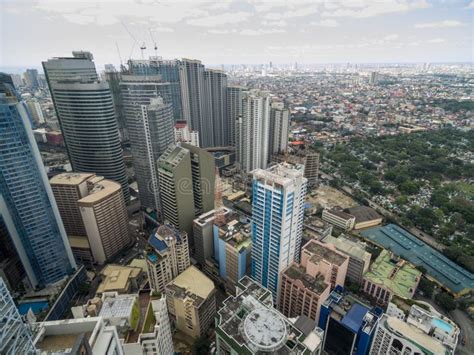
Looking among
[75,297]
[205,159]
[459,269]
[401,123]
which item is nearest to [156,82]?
[205,159]

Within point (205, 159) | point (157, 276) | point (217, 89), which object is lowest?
point (157, 276)

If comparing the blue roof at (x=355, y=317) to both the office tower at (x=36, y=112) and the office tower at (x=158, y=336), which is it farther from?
the office tower at (x=36, y=112)

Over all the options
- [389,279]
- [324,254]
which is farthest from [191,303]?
[389,279]

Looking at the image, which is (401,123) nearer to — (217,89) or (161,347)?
(217,89)

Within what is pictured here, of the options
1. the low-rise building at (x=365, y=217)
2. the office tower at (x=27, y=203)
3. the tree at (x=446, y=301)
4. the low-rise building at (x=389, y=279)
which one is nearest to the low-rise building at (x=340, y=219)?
the low-rise building at (x=365, y=217)

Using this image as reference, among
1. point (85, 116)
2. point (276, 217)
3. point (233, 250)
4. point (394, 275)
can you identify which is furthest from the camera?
point (85, 116)

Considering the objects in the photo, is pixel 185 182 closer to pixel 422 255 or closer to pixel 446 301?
pixel 446 301
